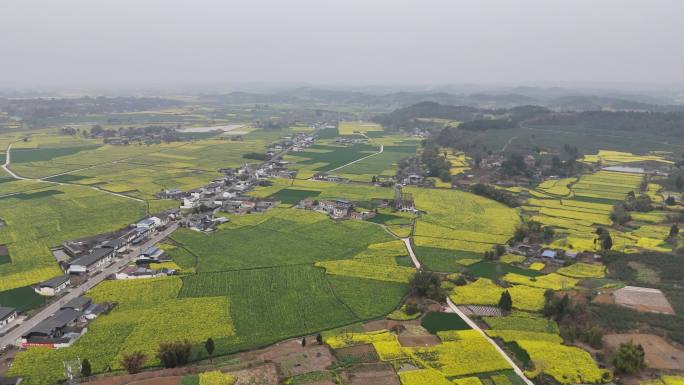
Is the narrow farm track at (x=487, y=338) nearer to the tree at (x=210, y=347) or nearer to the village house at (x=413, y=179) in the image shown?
the tree at (x=210, y=347)

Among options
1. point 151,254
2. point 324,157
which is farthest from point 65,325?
point 324,157

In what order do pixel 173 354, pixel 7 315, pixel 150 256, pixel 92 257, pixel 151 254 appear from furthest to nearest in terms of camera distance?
1. pixel 151 254
2. pixel 150 256
3. pixel 92 257
4. pixel 7 315
5. pixel 173 354

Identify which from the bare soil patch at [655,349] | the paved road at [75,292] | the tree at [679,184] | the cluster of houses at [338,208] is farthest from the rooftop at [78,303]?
the tree at [679,184]

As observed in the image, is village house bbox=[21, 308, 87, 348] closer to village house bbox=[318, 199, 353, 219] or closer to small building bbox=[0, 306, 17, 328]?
small building bbox=[0, 306, 17, 328]

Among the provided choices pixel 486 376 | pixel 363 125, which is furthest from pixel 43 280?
pixel 363 125

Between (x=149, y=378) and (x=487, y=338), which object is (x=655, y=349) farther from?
(x=149, y=378)

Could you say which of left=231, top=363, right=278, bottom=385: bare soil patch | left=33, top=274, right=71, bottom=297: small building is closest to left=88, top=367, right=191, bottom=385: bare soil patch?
left=231, top=363, right=278, bottom=385: bare soil patch

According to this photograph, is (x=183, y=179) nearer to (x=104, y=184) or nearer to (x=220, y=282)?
(x=104, y=184)
